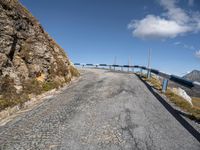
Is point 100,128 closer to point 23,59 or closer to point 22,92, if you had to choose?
point 22,92

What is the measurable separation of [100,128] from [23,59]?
353 inches

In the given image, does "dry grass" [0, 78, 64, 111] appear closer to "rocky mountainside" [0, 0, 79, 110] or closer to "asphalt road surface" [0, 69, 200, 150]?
"rocky mountainside" [0, 0, 79, 110]

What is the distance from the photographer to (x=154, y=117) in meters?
9.15

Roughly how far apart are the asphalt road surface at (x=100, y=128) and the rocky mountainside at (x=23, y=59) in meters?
2.02

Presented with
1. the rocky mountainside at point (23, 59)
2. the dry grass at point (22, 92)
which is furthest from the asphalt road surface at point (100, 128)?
the rocky mountainside at point (23, 59)

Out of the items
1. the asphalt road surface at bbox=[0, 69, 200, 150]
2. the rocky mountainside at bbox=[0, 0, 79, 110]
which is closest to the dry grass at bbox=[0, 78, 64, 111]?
the rocky mountainside at bbox=[0, 0, 79, 110]

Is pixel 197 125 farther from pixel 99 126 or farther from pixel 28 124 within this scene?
pixel 28 124

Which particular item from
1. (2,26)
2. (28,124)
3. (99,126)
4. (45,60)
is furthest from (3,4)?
(99,126)

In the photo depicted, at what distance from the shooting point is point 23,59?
14711 millimetres

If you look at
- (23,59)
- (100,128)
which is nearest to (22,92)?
(23,59)

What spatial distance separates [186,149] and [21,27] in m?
12.9

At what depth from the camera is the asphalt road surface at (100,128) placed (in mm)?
6500

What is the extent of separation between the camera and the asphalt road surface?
21.3 ft

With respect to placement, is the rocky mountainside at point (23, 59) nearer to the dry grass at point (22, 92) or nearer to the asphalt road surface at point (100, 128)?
the dry grass at point (22, 92)
